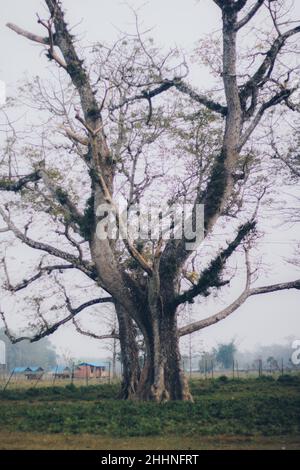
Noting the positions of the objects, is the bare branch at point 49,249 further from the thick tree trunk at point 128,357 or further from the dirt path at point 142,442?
the dirt path at point 142,442

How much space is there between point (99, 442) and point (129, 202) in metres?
13.5

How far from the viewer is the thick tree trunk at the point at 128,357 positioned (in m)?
22.1

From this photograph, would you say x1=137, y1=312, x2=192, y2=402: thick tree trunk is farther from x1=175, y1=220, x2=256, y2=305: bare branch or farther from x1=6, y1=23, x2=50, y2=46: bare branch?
x1=6, y1=23, x2=50, y2=46: bare branch

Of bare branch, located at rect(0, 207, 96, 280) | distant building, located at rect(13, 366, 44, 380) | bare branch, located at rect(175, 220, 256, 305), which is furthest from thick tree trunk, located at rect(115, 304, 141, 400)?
distant building, located at rect(13, 366, 44, 380)

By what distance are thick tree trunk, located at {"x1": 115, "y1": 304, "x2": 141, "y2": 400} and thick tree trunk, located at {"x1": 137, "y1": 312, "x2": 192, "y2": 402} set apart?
9.00 ft

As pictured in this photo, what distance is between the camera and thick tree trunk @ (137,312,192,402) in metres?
18.6

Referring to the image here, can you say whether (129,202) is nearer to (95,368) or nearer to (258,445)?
(258,445)

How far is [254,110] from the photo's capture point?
64.3ft

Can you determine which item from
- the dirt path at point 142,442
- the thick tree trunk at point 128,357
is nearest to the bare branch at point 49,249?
the thick tree trunk at point 128,357

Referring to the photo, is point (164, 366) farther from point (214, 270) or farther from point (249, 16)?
point (249, 16)

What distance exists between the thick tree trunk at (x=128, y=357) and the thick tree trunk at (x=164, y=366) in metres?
2.74

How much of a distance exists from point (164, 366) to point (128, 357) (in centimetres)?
421

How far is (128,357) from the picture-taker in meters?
22.8

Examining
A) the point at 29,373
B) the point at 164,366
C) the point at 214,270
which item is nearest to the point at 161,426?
the point at 164,366
